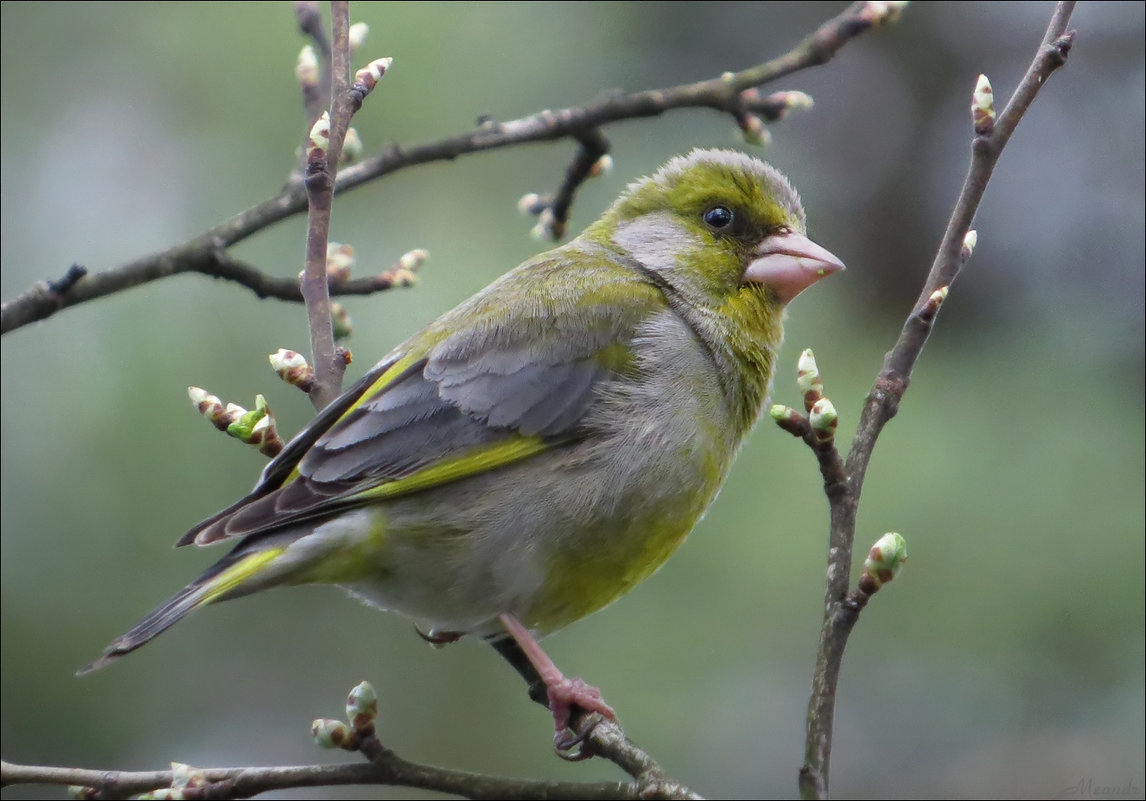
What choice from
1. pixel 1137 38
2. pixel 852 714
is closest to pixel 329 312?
pixel 852 714

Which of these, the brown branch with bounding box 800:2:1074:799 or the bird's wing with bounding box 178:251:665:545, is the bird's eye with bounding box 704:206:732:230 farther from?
the brown branch with bounding box 800:2:1074:799

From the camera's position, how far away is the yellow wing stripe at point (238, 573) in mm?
3080

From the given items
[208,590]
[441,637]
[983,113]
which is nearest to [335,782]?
[208,590]

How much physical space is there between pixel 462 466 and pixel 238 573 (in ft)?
2.12

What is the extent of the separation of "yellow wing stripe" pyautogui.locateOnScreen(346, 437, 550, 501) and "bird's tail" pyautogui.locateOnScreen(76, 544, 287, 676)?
28 cm

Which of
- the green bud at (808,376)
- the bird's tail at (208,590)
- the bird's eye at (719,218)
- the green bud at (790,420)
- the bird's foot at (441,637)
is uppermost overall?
the bird's eye at (719,218)

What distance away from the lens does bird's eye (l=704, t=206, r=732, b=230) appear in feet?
13.9

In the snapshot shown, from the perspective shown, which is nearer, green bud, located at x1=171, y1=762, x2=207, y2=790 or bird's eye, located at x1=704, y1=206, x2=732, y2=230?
green bud, located at x1=171, y1=762, x2=207, y2=790

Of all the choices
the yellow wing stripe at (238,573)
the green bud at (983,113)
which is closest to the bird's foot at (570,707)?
the yellow wing stripe at (238,573)

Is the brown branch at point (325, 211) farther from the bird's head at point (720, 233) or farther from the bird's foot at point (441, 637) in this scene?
the bird's head at point (720, 233)

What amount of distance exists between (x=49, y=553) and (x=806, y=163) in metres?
3.95

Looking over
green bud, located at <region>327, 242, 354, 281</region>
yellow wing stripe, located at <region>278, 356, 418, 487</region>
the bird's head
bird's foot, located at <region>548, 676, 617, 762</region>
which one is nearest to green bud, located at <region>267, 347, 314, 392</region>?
yellow wing stripe, located at <region>278, 356, 418, 487</region>

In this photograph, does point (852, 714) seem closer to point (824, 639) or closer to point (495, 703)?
point (495, 703)

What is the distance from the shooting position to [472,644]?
5.03 m
